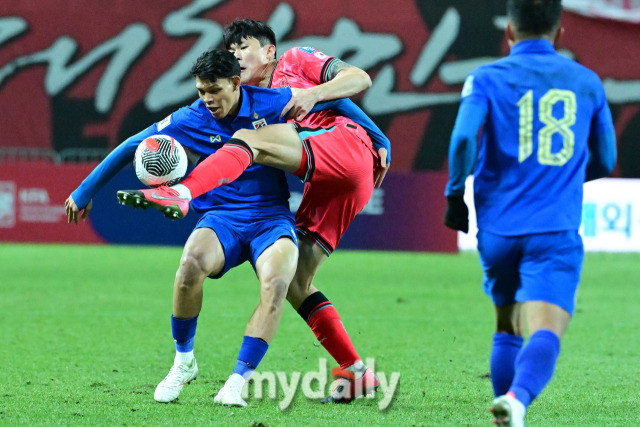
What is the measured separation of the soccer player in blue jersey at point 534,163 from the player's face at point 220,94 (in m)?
1.31

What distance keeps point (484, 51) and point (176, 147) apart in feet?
51.0

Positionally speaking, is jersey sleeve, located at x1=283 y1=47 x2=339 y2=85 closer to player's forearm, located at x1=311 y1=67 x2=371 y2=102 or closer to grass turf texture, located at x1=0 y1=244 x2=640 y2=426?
player's forearm, located at x1=311 y1=67 x2=371 y2=102

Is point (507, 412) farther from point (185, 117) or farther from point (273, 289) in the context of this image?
point (185, 117)

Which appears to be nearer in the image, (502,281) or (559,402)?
(502,281)

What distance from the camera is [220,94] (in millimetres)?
4055

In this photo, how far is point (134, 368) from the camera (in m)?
5.02

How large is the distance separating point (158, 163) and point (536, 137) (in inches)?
63.0

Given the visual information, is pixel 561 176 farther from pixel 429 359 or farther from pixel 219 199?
pixel 429 359

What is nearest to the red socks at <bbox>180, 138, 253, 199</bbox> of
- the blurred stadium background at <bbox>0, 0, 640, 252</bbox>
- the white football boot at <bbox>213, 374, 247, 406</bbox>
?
the white football boot at <bbox>213, 374, 247, 406</bbox>

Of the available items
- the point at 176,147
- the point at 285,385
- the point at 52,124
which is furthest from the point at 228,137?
the point at 52,124
